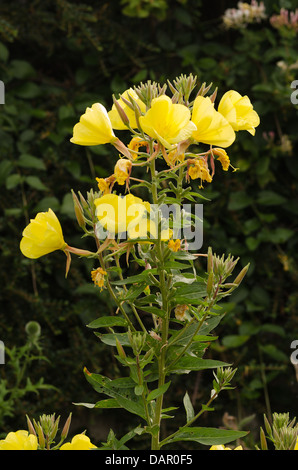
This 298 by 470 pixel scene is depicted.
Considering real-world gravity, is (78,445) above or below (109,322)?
below

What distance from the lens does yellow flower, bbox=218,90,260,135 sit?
834 mm

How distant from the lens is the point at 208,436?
84cm

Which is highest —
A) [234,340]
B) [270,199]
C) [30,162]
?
[30,162]

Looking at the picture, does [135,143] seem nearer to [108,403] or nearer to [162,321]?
[162,321]

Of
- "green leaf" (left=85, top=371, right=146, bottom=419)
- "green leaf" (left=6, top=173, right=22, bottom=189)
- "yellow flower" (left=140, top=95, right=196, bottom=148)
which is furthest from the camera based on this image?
"green leaf" (left=6, top=173, right=22, bottom=189)

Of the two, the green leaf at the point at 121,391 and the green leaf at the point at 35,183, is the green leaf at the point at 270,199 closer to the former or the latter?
the green leaf at the point at 35,183

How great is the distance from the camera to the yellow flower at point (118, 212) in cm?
77

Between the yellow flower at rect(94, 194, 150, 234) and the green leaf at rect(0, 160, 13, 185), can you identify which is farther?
the green leaf at rect(0, 160, 13, 185)

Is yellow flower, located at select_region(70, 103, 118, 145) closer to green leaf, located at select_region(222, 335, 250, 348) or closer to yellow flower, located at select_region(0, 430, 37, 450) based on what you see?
yellow flower, located at select_region(0, 430, 37, 450)

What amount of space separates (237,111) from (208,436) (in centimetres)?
46

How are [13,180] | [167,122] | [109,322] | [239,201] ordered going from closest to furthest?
[167,122]
[109,322]
[13,180]
[239,201]

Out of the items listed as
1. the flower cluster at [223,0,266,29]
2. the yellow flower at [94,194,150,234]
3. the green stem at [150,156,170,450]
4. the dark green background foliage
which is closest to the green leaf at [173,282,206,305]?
the green stem at [150,156,170,450]

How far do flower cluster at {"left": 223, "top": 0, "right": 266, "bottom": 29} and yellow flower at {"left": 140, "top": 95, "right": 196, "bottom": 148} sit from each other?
150 cm

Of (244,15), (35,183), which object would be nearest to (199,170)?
(35,183)
